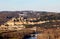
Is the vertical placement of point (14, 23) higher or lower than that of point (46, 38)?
lower

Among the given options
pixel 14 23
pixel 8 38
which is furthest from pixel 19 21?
pixel 8 38

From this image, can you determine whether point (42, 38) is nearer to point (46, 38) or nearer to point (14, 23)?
point (46, 38)

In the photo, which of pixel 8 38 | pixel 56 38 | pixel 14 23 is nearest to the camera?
pixel 56 38

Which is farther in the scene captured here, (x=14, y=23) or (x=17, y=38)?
(x=14, y=23)

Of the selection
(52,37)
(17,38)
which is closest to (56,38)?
(52,37)

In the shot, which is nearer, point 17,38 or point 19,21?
point 17,38

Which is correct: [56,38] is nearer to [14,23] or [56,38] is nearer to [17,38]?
[17,38]

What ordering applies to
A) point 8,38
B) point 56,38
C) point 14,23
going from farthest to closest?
point 14,23
point 8,38
point 56,38

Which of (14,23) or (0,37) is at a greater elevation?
(0,37)
